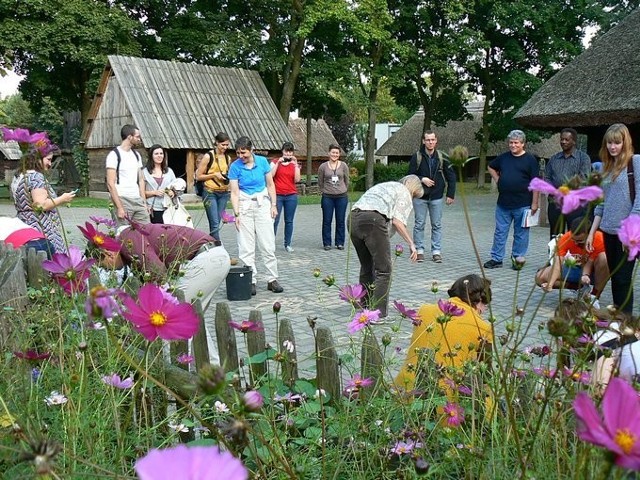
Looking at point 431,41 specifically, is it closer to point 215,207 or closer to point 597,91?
point 597,91

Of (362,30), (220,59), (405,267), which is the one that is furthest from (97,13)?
(405,267)

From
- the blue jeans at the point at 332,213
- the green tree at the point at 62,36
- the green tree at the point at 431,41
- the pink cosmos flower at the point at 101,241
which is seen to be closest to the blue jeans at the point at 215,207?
the blue jeans at the point at 332,213

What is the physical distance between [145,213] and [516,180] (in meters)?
4.59

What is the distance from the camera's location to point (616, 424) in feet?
2.03

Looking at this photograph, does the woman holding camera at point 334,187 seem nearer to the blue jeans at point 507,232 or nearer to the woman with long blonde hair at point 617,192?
the blue jeans at point 507,232

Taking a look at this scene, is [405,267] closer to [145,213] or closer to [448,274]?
[448,274]

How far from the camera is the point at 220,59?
29.4 m

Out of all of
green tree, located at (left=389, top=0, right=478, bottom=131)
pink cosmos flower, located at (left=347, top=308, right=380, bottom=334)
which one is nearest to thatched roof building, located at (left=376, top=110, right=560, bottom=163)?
green tree, located at (left=389, top=0, right=478, bottom=131)

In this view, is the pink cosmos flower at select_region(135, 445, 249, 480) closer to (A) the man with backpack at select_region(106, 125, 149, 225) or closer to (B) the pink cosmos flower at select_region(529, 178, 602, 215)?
(B) the pink cosmos flower at select_region(529, 178, 602, 215)

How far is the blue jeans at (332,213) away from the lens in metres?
→ 10.8

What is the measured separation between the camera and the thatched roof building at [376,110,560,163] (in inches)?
1797

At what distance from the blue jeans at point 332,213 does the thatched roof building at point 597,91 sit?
5.30m

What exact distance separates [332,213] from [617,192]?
20.4 ft

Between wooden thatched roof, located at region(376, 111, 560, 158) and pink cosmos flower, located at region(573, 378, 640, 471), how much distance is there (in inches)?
1808
